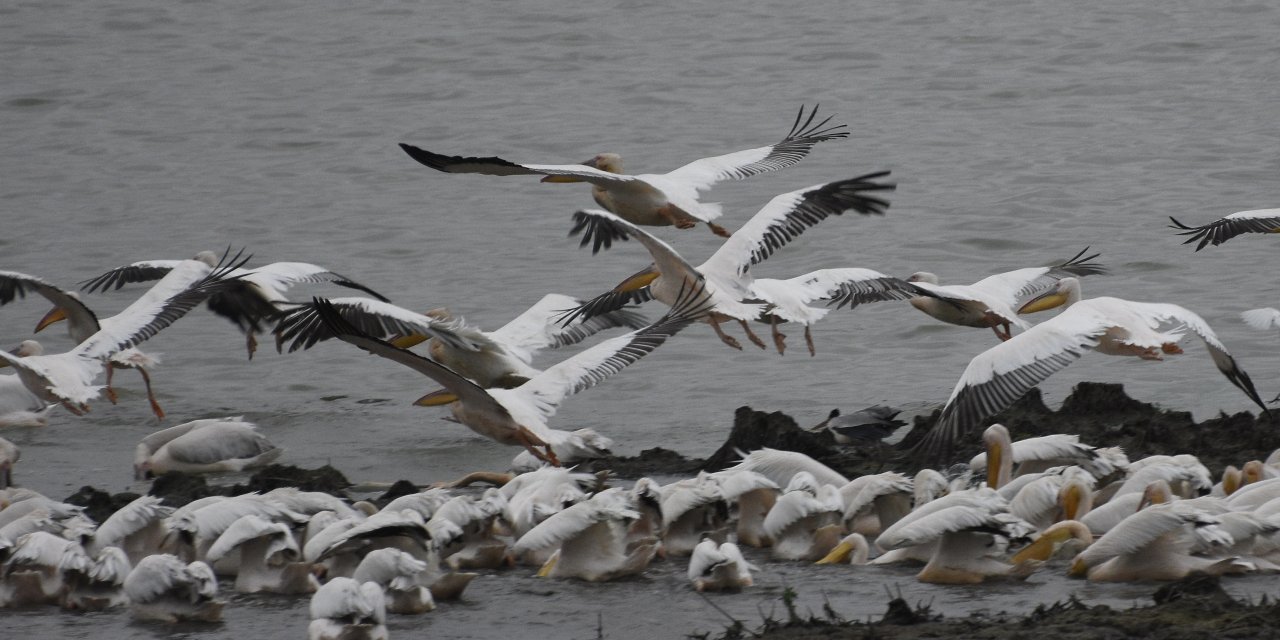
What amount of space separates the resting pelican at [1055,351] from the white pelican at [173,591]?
3.02 m

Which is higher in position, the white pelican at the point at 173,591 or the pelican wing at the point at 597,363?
the pelican wing at the point at 597,363

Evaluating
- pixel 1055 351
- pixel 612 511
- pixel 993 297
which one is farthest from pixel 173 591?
pixel 993 297

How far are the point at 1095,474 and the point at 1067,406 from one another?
168cm

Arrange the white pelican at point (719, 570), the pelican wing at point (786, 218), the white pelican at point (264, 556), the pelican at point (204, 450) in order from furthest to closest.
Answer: the pelican wing at point (786, 218)
the pelican at point (204, 450)
the white pelican at point (264, 556)
the white pelican at point (719, 570)

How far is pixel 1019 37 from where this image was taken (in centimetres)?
2405

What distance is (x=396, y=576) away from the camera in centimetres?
561

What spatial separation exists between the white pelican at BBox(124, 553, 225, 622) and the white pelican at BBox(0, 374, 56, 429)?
188 inches

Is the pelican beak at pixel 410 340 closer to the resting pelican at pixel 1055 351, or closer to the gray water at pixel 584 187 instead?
the gray water at pixel 584 187

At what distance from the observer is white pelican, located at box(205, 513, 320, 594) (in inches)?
236

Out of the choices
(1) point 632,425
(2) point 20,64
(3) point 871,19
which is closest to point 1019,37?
(3) point 871,19

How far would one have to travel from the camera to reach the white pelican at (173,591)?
5.66 meters

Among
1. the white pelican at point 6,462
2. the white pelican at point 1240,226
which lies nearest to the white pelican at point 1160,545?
the white pelican at point 1240,226

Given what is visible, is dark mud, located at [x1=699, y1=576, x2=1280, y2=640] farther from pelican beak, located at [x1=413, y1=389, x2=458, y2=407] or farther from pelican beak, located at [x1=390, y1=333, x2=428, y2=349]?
pelican beak, located at [x1=390, y1=333, x2=428, y2=349]

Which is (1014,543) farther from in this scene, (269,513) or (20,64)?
(20,64)
